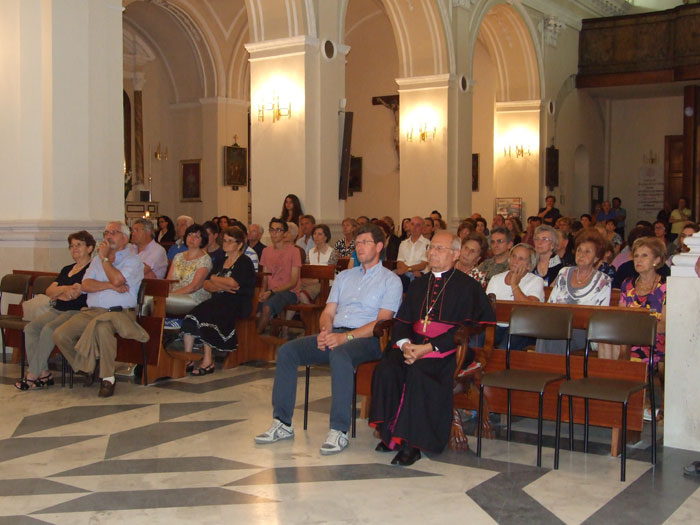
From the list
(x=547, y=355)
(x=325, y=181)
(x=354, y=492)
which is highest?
(x=325, y=181)

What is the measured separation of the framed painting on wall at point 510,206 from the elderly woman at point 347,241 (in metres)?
7.06

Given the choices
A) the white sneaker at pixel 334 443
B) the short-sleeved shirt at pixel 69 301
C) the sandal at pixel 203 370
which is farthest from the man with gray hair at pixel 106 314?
the white sneaker at pixel 334 443

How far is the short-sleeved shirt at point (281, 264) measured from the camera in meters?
7.84

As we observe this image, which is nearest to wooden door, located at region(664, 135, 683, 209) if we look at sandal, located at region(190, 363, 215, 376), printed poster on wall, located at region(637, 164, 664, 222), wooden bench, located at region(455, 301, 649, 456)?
printed poster on wall, located at region(637, 164, 664, 222)

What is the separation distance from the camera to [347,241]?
9672 mm

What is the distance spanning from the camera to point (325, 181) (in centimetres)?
1012

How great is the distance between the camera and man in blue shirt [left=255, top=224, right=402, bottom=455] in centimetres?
468

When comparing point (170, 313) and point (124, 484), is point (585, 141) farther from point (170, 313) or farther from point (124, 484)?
point (124, 484)

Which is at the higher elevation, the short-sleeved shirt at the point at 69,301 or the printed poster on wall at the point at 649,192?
the printed poster on wall at the point at 649,192

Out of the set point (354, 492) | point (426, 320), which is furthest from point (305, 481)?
point (426, 320)

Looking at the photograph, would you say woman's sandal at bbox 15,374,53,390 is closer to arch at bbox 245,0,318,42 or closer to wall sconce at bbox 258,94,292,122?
wall sconce at bbox 258,94,292,122

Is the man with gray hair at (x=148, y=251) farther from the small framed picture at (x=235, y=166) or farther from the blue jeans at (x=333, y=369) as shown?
the small framed picture at (x=235, y=166)

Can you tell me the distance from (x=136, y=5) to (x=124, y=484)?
12329mm

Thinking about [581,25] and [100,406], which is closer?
[100,406]
